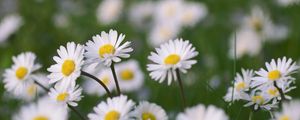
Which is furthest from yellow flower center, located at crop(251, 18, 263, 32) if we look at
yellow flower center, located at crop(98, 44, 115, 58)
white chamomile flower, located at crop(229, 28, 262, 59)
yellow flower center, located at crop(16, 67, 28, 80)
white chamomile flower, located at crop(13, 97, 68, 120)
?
yellow flower center, located at crop(98, 44, 115, 58)

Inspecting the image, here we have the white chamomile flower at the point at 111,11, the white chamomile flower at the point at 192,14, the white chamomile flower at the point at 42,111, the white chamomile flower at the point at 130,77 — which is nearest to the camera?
the white chamomile flower at the point at 42,111

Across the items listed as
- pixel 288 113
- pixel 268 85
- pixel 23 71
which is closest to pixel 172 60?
pixel 268 85

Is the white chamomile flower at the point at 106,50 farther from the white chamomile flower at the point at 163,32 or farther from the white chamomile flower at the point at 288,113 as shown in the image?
the white chamomile flower at the point at 163,32

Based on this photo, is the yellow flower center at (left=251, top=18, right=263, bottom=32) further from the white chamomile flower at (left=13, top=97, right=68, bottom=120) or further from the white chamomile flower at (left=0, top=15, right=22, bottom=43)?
the white chamomile flower at (left=13, top=97, right=68, bottom=120)

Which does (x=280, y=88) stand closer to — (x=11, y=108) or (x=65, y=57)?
(x=65, y=57)

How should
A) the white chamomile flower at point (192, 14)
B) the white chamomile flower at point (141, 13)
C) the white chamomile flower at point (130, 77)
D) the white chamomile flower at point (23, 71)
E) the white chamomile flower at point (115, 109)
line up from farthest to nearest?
the white chamomile flower at point (141, 13)
the white chamomile flower at point (192, 14)
the white chamomile flower at point (130, 77)
the white chamomile flower at point (23, 71)
the white chamomile flower at point (115, 109)

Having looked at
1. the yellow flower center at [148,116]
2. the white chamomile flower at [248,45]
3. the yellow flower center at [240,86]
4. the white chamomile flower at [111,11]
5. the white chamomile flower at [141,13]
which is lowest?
the yellow flower center at [148,116]

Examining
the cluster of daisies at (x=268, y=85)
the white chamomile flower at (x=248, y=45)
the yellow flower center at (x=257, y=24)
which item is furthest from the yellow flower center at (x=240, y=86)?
the yellow flower center at (x=257, y=24)
